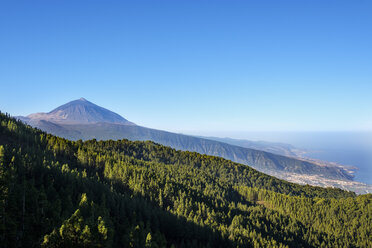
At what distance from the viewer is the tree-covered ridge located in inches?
1908

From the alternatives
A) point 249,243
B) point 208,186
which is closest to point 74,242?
point 249,243

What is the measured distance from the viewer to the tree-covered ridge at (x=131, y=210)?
48469mm

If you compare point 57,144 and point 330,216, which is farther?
point 330,216

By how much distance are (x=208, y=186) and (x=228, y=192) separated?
64.9ft

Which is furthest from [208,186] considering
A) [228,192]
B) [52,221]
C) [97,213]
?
[52,221]

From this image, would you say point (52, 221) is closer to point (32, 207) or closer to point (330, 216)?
point (32, 207)

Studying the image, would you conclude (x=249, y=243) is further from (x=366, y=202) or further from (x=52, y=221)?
(x=366, y=202)

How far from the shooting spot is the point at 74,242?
37.7 m

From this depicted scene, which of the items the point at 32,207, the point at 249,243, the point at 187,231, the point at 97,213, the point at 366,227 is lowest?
the point at 366,227

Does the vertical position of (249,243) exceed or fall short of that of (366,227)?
it exceeds it

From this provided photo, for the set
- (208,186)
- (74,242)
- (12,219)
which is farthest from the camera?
(208,186)

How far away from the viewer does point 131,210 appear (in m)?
89.6

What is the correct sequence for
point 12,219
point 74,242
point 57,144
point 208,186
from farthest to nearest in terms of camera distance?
point 208,186, point 57,144, point 12,219, point 74,242

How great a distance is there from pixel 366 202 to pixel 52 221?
9246 inches
